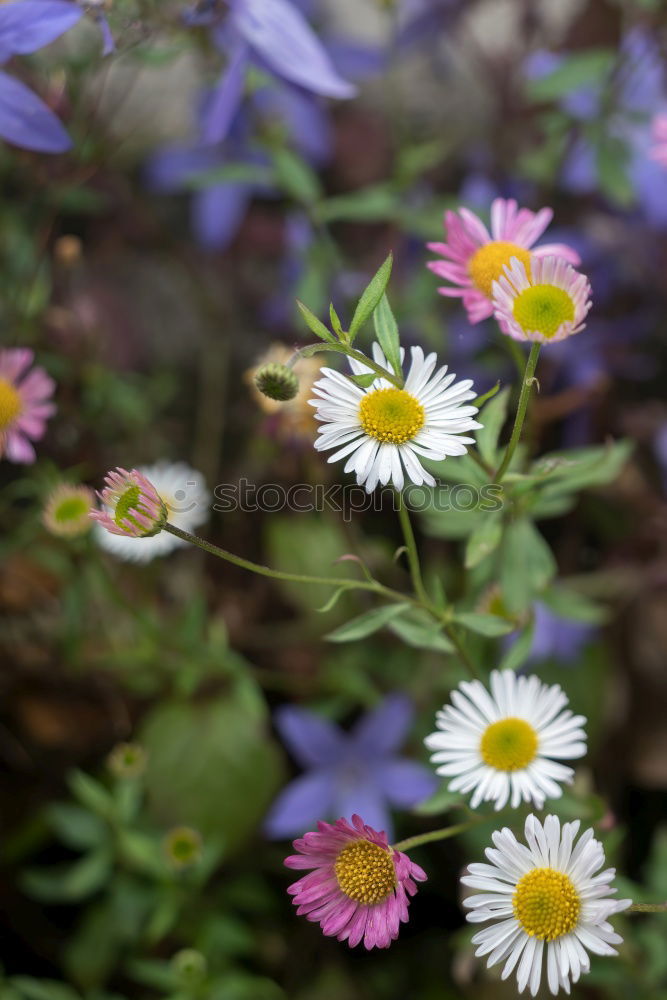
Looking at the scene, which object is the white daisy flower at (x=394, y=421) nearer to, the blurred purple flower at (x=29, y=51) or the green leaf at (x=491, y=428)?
the green leaf at (x=491, y=428)

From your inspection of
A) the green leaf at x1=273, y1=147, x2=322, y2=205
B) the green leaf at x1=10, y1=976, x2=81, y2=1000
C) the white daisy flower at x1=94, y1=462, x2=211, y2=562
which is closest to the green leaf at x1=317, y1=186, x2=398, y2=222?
the green leaf at x1=273, y1=147, x2=322, y2=205

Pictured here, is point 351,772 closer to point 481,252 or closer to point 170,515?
point 170,515

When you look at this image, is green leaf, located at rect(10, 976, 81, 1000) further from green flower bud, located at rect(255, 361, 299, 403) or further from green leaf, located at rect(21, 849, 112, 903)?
green flower bud, located at rect(255, 361, 299, 403)

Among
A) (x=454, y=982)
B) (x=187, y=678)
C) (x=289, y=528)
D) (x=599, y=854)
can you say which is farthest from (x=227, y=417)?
(x=599, y=854)

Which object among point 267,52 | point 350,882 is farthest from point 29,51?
point 350,882

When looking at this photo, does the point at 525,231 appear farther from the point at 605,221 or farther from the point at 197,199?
the point at 197,199

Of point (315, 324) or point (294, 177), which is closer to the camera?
point (315, 324)
